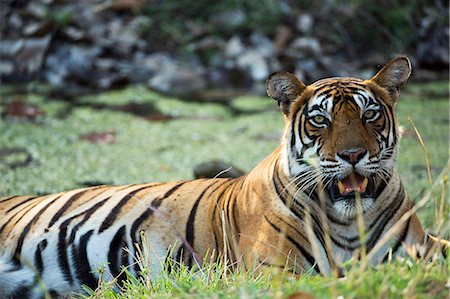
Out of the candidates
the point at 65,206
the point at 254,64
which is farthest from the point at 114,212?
the point at 254,64

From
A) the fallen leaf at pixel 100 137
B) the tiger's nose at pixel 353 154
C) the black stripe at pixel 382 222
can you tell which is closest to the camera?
the tiger's nose at pixel 353 154

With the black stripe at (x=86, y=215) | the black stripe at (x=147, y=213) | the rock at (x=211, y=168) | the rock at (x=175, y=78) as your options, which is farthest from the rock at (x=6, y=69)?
the black stripe at (x=147, y=213)

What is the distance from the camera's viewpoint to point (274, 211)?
3.05 metres

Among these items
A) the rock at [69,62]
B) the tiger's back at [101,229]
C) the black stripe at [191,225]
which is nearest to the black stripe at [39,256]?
the tiger's back at [101,229]

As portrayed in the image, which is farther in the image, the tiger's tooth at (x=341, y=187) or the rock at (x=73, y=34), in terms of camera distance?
the rock at (x=73, y=34)

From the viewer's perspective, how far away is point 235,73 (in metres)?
8.25

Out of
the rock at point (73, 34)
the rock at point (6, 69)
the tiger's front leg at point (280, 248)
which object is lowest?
the tiger's front leg at point (280, 248)

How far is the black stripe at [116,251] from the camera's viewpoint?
126 inches

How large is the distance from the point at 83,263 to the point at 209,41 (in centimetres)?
560

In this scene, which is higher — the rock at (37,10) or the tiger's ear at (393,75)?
the rock at (37,10)

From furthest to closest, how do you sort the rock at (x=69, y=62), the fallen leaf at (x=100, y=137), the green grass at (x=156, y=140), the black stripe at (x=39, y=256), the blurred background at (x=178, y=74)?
the rock at (x=69, y=62) → the fallen leaf at (x=100, y=137) → the blurred background at (x=178, y=74) → the green grass at (x=156, y=140) → the black stripe at (x=39, y=256)

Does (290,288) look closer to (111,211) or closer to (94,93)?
(111,211)

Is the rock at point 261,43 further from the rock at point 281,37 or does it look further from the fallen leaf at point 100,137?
the fallen leaf at point 100,137

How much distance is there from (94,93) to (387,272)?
571 cm
